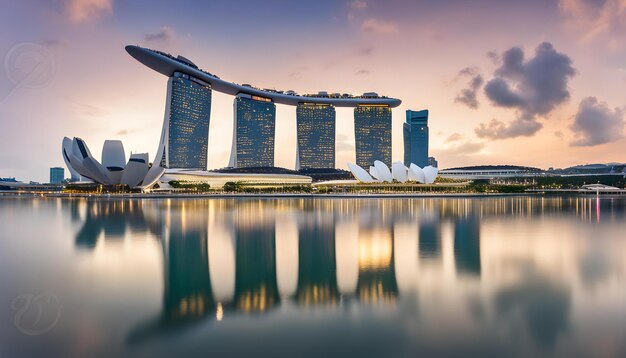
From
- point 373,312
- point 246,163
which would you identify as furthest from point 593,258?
point 246,163

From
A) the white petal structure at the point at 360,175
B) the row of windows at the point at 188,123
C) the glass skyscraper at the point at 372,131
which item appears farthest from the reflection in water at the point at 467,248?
the glass skyscraper at the point at 372,131

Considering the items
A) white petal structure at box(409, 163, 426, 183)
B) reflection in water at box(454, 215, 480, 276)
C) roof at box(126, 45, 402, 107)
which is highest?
roof at box(126, 45, 402, 107)

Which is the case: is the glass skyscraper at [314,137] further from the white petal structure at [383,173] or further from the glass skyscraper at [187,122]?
the white petal structure at [383,173]

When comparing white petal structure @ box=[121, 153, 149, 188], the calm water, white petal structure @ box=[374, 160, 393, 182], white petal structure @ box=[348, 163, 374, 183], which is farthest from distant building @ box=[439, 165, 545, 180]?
the calm water

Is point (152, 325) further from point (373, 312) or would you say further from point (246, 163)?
point (246, 163)

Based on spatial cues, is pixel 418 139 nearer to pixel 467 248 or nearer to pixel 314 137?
pixel 314 137

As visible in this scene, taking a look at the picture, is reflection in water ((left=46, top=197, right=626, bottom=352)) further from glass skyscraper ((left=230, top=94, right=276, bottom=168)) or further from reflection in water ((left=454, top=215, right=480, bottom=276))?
glass skyscraper ((left=230, top=94, right=276, bottom=168))

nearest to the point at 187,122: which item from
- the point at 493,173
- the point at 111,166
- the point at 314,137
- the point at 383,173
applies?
the point at 111,166

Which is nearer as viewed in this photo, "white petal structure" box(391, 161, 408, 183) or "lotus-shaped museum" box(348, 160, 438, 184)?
"white petal structure" box(391, 161, 408, 183)
